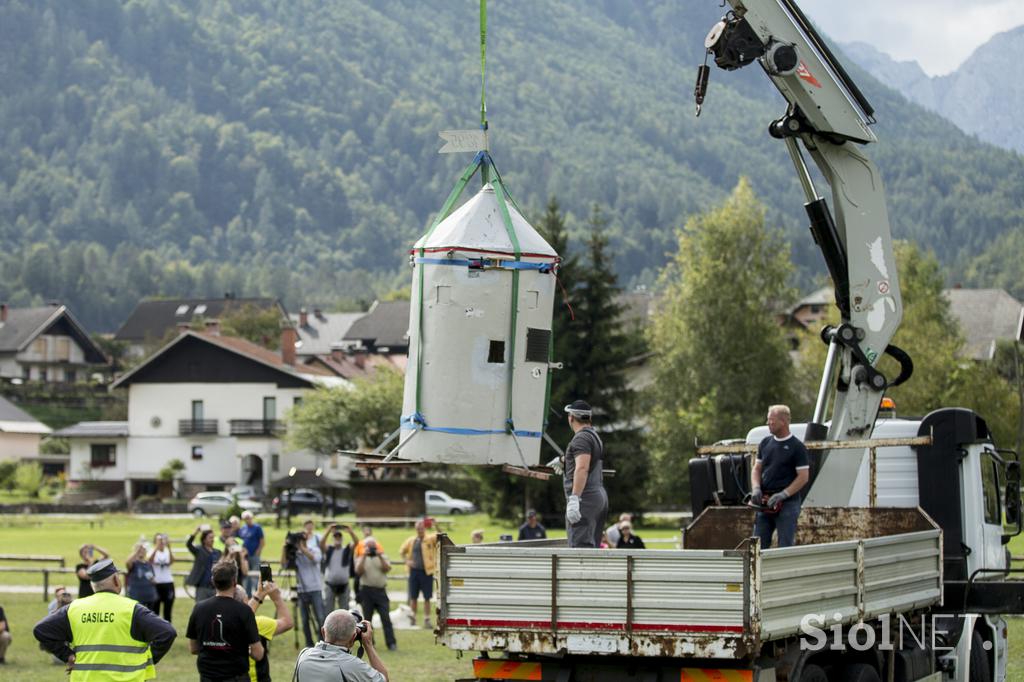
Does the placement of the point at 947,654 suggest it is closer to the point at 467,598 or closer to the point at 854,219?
the point at 854,219

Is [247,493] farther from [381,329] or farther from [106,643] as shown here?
[106,643]

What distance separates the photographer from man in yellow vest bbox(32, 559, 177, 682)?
10.2 metres

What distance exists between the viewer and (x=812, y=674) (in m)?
11.4

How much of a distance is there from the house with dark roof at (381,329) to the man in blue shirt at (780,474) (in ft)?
460

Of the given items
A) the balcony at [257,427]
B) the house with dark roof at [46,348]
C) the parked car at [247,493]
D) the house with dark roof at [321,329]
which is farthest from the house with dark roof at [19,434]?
the house with dark roof at [321,329]

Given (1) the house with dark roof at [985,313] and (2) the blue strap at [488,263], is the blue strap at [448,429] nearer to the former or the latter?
(2) the blue strap at [488,263]

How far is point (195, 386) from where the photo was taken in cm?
9838

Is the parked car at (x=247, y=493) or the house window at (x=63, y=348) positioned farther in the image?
the house window at (x=63, y=348)

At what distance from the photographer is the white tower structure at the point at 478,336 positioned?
1341 cm

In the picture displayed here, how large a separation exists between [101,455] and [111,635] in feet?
297

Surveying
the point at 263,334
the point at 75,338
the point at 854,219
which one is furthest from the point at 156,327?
the point at 854,219

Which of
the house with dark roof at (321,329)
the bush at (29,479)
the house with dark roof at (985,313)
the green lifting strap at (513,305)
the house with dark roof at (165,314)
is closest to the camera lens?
→ the green lifting strap at (513,305)

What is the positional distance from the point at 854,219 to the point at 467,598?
23.9 ft

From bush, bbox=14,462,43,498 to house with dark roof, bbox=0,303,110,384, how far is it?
190 feet
